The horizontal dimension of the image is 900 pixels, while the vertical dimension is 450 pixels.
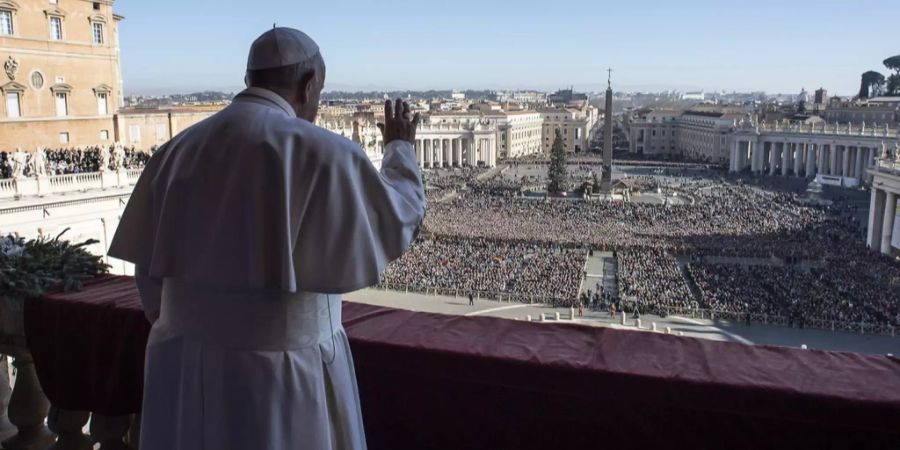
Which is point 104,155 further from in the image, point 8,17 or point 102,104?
point 8,17

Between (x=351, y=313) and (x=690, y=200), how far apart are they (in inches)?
1789

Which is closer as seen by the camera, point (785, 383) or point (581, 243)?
point (785, 383)

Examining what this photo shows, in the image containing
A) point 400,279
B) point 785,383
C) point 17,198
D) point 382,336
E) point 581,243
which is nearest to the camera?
point 785,383

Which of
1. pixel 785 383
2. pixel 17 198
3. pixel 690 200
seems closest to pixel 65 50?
pixel 17 198

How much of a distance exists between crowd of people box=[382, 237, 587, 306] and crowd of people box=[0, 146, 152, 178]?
824 cm

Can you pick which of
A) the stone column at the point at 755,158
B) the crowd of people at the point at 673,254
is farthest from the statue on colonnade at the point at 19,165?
the stone column at the point at 755,158

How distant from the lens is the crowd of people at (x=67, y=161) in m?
13.0

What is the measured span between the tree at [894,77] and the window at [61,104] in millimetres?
88188

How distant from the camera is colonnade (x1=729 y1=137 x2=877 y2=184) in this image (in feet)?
184

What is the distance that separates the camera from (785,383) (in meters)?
2.24

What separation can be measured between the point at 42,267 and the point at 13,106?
14.6 metres

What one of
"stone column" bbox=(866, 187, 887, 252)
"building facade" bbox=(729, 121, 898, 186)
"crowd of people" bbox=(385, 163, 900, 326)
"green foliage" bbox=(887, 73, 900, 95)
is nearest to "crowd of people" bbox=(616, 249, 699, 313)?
"crowd of people" bbox=(385, 163, 900, 326)

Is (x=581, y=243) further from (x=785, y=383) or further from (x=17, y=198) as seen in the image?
(x=785, y=383)

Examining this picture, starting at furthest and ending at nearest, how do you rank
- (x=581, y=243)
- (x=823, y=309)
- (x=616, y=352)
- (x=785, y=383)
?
(x=581, y=243)
(x=823, y=309)
(x=616, y=352)
(x=785, y=383)
